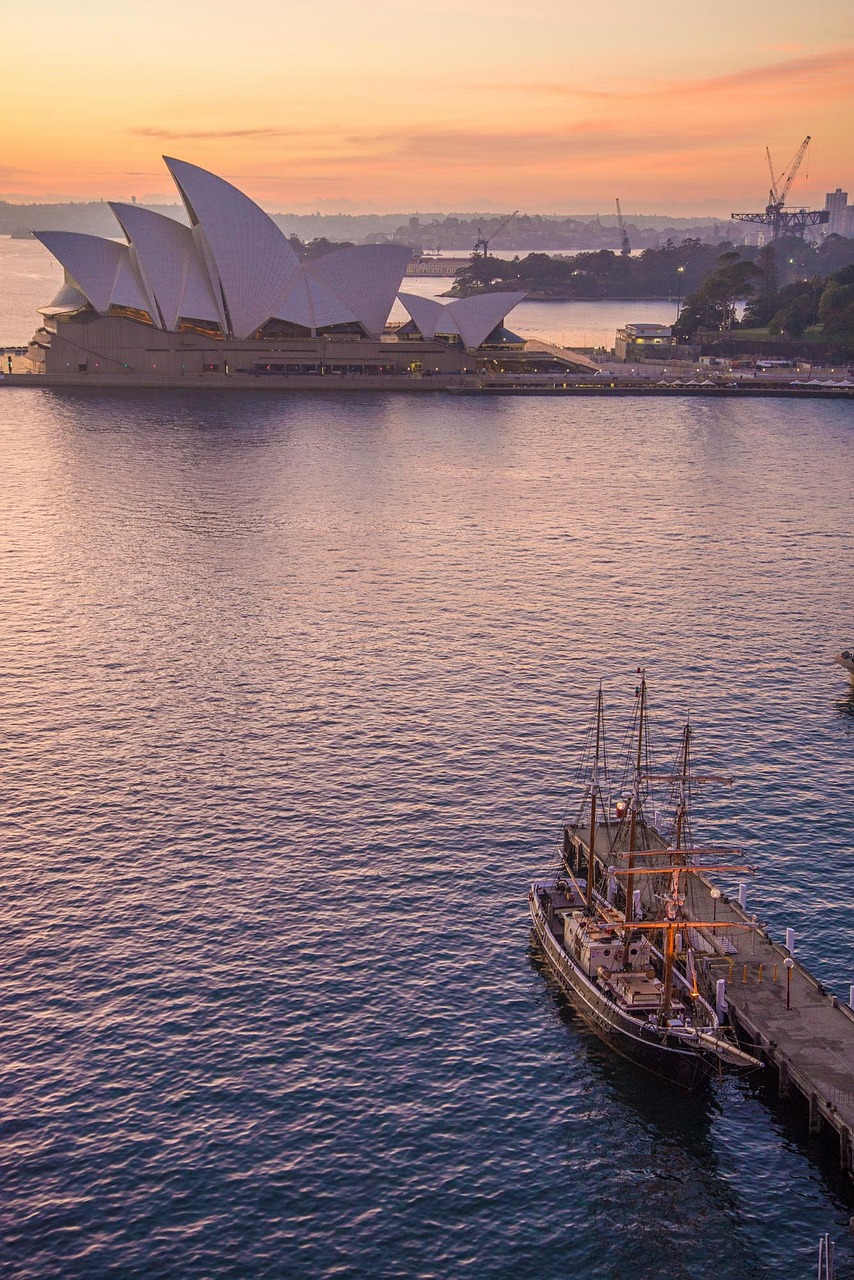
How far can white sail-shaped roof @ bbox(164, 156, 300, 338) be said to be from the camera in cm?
13775

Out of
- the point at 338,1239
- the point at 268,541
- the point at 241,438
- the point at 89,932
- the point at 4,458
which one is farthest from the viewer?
the point at 241,438

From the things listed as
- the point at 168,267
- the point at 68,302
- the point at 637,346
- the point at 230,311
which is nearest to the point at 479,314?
the point at 230,311

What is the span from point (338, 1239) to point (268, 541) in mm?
60955

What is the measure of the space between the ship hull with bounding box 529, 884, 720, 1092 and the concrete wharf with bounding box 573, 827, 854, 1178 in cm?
164

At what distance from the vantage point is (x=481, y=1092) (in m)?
35.4

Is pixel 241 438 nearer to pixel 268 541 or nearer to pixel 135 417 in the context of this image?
pixel 135 417

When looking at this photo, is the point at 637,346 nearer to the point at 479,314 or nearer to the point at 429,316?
the point at 479,314

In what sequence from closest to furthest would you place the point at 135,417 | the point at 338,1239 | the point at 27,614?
the point at 338,1239 < the point at 27,614 < the point at 135,417

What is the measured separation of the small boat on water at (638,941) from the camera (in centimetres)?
3594

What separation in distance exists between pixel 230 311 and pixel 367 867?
114m

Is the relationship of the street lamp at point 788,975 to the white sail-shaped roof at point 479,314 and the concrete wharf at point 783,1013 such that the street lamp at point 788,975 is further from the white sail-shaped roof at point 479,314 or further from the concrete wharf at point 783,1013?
the white sail-shaped roof at point 479,314

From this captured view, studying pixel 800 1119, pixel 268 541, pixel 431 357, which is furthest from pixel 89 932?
pixel 431 357

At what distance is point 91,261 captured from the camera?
14500 cm

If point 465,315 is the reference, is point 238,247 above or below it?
above
